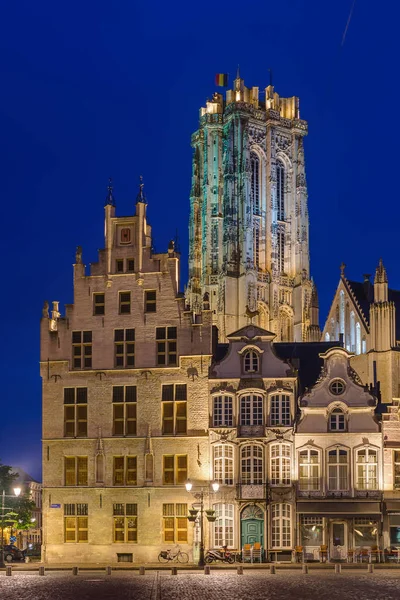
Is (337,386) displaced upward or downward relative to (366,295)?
downward

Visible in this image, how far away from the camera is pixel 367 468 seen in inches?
2183

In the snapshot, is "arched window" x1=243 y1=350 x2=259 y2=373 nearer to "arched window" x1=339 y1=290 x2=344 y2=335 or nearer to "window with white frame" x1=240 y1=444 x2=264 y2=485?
"window with white frame" x1=240 y1=444 x2=264 y2=485

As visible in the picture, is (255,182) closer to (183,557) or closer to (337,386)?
(337,386)

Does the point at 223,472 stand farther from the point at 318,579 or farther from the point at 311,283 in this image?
the point at 311,283

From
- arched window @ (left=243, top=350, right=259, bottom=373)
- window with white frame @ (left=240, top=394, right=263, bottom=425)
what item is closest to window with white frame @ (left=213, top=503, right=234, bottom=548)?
window with white frame @ (left=240, top=394, right=263, bottom=425)

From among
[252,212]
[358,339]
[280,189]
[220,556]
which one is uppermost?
Answer: [280,189]

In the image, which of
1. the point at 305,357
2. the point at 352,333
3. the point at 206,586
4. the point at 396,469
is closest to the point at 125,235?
the point at 305,357

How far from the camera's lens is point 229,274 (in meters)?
130

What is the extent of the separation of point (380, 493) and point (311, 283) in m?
81.3

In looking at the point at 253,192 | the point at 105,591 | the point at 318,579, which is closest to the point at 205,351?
the point at 318,579

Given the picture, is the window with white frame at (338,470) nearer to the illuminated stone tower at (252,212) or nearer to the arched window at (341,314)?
the arched window at (341,314)

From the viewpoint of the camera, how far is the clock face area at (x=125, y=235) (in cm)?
5947

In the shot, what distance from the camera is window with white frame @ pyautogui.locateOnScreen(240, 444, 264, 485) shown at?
183 feet

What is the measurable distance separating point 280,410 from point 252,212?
80.7 meters
